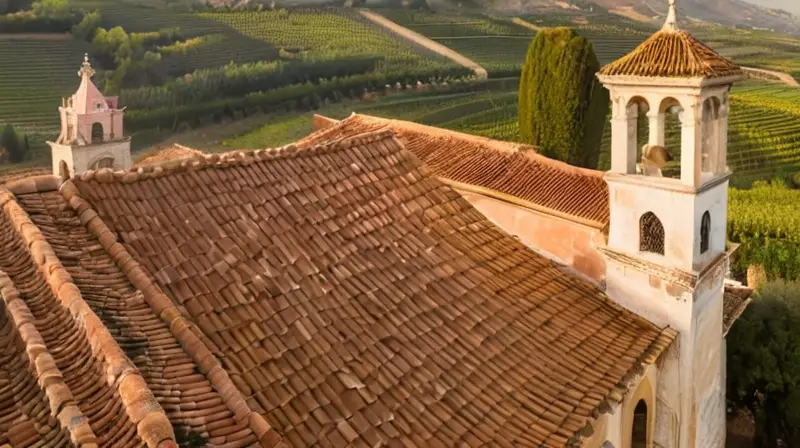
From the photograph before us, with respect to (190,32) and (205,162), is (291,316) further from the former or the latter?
(190,32)

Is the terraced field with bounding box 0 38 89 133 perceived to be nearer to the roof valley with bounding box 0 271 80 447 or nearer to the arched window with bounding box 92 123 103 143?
the arched window with bounding box 92 123 103 143

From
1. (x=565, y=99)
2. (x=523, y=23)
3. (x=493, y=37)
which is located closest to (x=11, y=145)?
(x=565, y=99)

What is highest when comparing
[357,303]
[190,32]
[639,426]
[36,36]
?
[190,32]

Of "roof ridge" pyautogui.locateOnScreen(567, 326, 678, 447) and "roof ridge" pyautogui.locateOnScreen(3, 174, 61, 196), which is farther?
"roof ridge" pyautogui.locateOnScreen(567, 326, 678, 447)

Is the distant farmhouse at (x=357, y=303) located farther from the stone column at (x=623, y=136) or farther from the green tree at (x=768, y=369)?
the green tree at (x=768, y=369)

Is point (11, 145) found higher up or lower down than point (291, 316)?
lower down

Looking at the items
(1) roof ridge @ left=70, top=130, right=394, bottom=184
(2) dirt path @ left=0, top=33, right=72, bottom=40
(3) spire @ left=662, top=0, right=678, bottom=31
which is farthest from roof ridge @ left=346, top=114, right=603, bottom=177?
(2) dirt path @ left=0, top=33, right=72, bottom=40

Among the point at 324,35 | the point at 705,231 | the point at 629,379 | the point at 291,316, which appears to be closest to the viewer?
the point at 291,316
